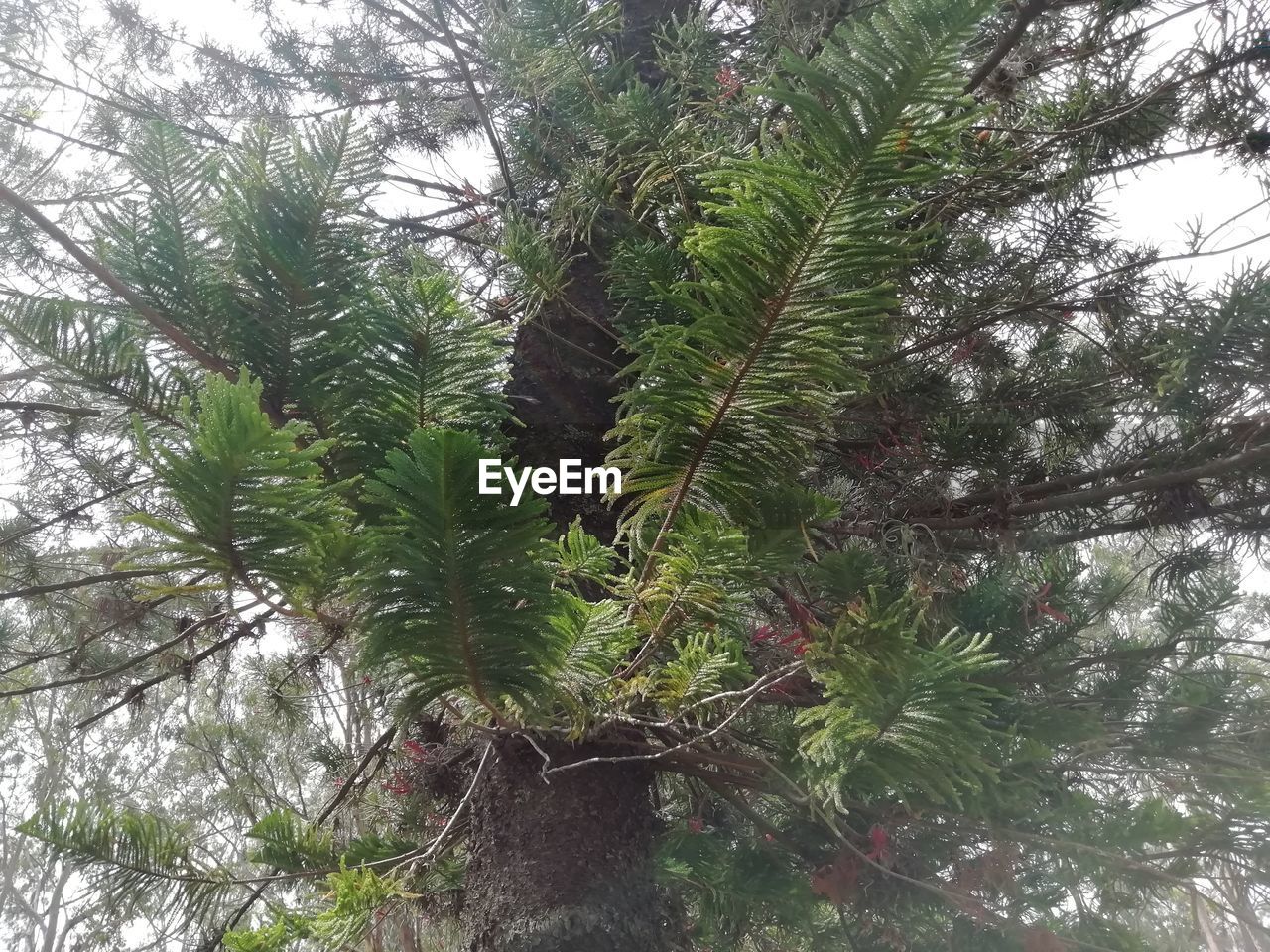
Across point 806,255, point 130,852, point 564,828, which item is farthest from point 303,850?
point 806,255

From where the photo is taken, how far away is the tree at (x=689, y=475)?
607mm

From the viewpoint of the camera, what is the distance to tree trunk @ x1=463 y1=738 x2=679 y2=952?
111cm

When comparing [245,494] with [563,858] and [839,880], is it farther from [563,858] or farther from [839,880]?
[839,880]

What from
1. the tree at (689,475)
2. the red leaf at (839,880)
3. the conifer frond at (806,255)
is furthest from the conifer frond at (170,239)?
the red leaf at (839,880)

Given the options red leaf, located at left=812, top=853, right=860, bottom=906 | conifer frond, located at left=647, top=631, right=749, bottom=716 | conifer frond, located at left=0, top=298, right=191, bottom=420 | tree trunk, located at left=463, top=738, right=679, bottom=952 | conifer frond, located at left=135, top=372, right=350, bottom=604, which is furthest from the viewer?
red leaf, located at left=812, top=853, right=860, bottom=906

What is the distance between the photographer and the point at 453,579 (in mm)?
607

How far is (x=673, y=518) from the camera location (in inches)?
30.3

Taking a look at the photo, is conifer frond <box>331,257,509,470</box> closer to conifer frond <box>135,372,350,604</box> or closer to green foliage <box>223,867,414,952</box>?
conifer frond <box>135,372,350,604</box>

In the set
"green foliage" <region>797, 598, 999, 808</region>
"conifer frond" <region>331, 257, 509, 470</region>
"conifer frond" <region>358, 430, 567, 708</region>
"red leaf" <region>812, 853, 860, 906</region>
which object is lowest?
"red leaf" <region>812, 853, 860, 906</region>

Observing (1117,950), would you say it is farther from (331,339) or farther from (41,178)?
(41,178)

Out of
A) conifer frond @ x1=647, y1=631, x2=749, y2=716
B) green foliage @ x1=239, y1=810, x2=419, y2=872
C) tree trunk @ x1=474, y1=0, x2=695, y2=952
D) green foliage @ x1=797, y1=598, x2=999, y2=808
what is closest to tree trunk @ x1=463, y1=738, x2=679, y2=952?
tree trunk @ x1=474, y1=0, x2=695, y2=952

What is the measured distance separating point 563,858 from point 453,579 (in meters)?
0.74

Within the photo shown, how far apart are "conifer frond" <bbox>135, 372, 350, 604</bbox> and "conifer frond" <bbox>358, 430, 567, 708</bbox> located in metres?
0.05

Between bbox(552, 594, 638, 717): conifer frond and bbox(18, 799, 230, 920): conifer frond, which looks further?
bbox(18, 799, 230, 920): conifer frond
